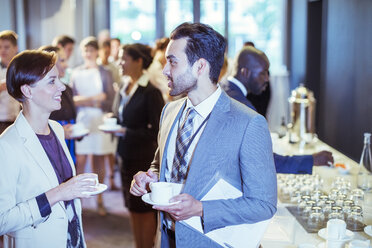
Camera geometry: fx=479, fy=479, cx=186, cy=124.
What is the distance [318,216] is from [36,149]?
1203 millimetres

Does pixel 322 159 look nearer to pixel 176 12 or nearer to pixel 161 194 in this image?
pixel 161 194

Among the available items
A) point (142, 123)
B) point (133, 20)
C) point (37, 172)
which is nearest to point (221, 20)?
point (133, 20)

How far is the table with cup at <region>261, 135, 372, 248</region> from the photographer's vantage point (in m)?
1.83

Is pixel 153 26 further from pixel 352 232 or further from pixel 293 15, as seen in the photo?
pixel 352 232

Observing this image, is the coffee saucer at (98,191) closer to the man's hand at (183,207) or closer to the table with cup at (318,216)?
the man's hand at (183,207)

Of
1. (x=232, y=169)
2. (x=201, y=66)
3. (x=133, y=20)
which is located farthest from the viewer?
(x=133, y=20)

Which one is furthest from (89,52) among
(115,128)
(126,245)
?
(126,245)

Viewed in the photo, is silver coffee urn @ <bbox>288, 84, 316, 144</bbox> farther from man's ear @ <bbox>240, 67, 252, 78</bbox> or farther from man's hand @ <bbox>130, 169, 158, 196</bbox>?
man's hand @ <bbox>130, 169, 158, 196</bbox>

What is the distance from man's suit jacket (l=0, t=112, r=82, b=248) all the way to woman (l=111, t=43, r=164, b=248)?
58.6 inches

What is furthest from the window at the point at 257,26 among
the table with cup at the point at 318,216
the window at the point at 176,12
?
the table with cup at the point at 318,216

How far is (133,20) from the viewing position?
9328 millimetres

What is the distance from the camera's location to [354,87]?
12.7 ft

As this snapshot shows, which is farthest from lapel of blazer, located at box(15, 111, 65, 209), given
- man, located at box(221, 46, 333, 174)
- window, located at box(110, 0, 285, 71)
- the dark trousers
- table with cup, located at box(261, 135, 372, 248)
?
window, located at box(110, 0, 285, 71)

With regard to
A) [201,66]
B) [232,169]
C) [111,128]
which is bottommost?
[111,128]
